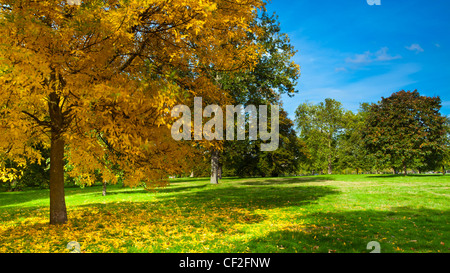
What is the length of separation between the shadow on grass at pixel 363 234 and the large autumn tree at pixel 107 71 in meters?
3.77

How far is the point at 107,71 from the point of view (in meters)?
7.34

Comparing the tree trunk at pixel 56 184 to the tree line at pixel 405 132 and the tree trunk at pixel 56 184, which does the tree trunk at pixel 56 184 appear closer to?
the tree trunk at pixel 56 184

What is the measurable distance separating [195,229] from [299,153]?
33297 millimetres

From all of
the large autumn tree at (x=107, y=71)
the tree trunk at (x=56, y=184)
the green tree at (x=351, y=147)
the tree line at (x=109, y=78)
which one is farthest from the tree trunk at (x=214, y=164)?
the green tree at (x=351, y=147)

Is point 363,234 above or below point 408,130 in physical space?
below

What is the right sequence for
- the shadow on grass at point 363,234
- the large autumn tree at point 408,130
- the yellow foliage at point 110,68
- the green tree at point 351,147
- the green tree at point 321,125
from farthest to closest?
the green tree at point 321,125, the green tree at point 351,147, the large autumn tree at point 408,130, the shadow on grass at point 363,234, the yellow foliage at point 110,68

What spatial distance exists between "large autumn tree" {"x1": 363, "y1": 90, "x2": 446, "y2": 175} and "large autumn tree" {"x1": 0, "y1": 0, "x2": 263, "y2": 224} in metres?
29.5

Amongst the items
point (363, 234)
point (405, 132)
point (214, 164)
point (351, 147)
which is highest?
point (405, 132)

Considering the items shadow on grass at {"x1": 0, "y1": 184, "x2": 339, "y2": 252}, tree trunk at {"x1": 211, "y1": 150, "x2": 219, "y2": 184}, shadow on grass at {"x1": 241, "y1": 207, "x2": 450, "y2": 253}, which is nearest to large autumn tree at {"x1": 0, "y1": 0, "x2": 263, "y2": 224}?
shadow on grass at {"x1": 0, "y1": 184, "x2": 339, "y2": 252}

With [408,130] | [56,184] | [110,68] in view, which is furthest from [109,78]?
[408,130]

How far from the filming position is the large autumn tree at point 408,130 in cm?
3119

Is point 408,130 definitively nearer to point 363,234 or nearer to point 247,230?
point 363,234

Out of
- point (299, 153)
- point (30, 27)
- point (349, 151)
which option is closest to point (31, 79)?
point (30, 27)

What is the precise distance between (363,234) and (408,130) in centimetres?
3074
